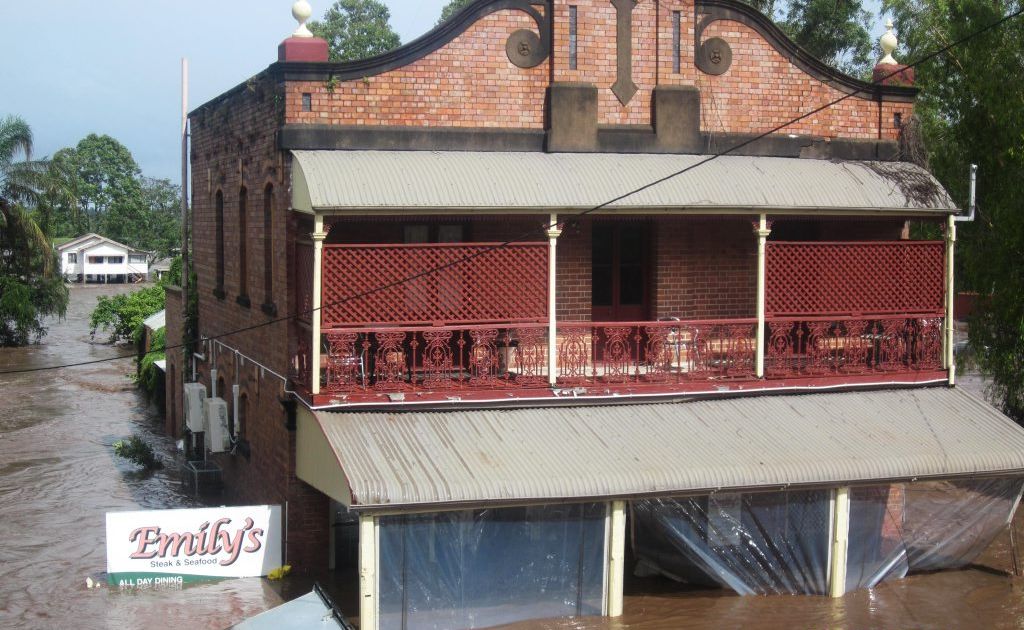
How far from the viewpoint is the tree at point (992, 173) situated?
17.8m

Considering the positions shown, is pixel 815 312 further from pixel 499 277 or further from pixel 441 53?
pixel 441 53

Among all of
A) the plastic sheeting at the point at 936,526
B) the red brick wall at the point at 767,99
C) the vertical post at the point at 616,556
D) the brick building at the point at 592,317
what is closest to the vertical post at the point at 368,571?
the brick building at the point at 592,317

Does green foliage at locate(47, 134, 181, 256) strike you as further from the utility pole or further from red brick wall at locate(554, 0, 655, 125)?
red brick wall at locate(554, 0, 655, 125)

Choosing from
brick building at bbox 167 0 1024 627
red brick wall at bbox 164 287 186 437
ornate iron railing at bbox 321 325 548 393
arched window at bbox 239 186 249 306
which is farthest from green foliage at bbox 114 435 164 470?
ornate iron railing at bbox 321 325 548 393

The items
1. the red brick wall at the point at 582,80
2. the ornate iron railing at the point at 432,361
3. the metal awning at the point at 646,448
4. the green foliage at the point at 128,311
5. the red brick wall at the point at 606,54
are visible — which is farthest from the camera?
the green foliage at the point at 128,311

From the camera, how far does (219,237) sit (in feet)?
67.1

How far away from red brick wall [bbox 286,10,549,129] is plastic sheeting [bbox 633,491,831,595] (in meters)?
5.18

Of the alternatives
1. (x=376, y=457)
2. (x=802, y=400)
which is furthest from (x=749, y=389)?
(x=376, y=457)

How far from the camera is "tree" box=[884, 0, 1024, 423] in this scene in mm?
17812

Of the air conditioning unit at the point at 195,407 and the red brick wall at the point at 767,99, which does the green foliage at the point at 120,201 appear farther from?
the red brick wall at the point at 767,99

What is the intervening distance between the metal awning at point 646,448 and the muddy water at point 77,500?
208 centimetres

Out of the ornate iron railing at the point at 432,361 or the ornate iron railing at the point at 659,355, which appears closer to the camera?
the ornate iron railing at the point at 432,361

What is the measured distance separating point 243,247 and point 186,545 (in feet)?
18.8

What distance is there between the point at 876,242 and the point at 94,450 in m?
17.9
